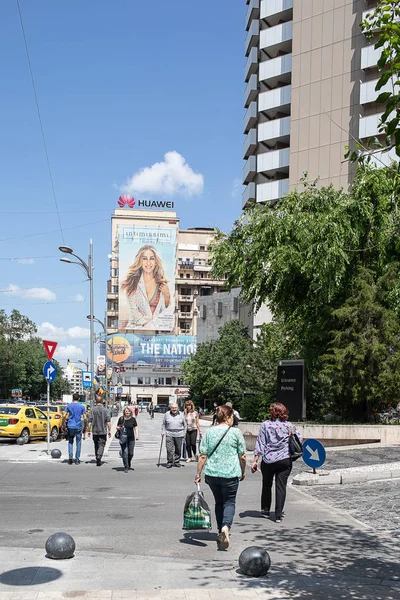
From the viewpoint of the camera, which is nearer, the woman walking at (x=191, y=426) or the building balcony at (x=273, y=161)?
the woman walking at (x=191, y=426)

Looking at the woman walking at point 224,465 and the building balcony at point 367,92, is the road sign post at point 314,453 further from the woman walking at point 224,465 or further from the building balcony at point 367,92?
the building balcony at point 367,92

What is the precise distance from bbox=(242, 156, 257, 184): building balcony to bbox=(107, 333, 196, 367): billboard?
51.1 meters

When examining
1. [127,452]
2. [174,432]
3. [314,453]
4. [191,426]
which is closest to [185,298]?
[191,426]

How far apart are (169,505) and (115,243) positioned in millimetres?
129979

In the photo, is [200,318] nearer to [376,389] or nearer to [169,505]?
[376,389]

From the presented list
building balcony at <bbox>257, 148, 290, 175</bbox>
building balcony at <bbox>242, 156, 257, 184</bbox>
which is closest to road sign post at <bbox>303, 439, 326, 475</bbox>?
building balcony at <bbox>257, 148, 290, 175</bbox>

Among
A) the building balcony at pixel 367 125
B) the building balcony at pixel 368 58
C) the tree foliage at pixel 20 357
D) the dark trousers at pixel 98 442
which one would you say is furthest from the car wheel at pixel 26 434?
the tree foliage at pixel 20 357

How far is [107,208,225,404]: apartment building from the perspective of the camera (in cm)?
11350

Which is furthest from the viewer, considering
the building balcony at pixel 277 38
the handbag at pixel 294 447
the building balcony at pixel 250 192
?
the building balcony at pixel 250 192

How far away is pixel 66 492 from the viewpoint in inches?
532

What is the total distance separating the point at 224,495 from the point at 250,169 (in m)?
55.2

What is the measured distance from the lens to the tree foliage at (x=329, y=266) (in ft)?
82.4

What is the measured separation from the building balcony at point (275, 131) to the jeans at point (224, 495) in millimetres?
51278

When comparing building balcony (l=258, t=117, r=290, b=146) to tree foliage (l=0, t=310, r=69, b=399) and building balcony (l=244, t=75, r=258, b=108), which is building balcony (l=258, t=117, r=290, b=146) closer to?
building balcony (l=244, t=75, r=258, b=108)
